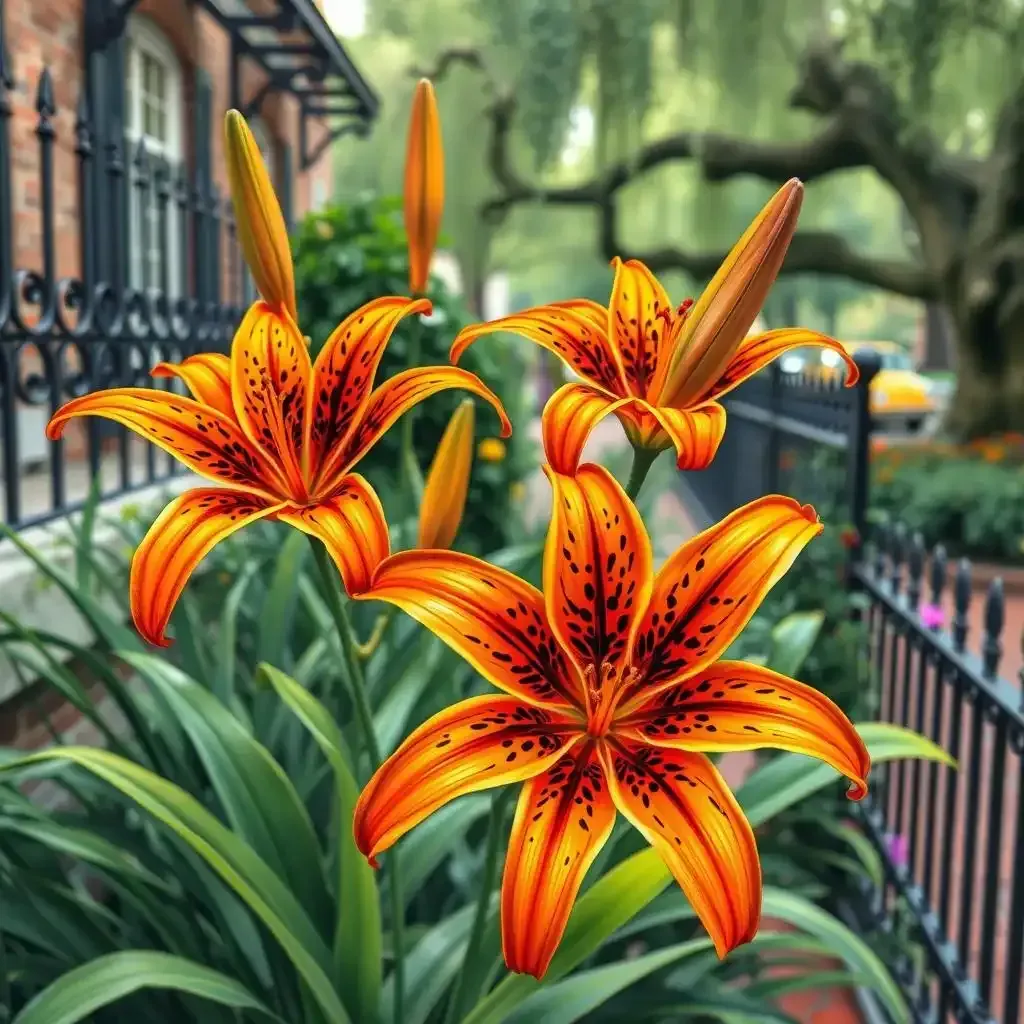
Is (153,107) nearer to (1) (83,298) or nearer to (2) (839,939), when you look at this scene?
(1) (83,298)

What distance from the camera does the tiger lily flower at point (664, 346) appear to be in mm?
658

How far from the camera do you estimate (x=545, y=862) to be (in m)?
0.58

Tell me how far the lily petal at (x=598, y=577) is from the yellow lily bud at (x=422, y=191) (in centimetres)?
53

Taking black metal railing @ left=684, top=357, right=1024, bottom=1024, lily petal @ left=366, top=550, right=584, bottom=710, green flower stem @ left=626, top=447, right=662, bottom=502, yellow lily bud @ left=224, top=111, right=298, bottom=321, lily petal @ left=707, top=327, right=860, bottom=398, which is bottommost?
black metal railing @ left=684, top=357, right=1024, bottom=1024

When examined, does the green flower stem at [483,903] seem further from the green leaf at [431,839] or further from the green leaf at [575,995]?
the green leaf at [431,839]

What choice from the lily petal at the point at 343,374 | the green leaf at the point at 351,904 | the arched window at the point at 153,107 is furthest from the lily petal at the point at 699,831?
the arched window at the point at 153,107

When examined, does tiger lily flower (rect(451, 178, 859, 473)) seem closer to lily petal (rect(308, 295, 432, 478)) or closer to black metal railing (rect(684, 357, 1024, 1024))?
lily petal (rect(308, 295, 432, 478))

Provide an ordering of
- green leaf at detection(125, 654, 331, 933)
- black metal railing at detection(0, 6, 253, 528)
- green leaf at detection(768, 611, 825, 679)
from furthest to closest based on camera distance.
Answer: black metal railing at detection(0, 6, 253, 528) → green leaf at detection(768, 611, 825, 679) → green leaf at detection(125, 654, 331, 933)

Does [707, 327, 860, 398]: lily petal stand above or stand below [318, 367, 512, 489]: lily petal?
above

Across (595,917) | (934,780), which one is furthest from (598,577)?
(934,780)

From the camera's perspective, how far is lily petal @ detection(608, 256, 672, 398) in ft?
2.64

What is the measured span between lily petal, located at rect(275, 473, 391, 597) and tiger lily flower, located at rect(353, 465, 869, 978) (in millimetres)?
15

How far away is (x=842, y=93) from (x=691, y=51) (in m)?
1.87

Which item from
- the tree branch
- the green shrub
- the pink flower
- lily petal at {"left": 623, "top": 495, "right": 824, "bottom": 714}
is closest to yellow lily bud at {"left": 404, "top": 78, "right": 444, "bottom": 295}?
lily petal at {"left": 623, "top": 495, "right": 824, "bottom": 714}
